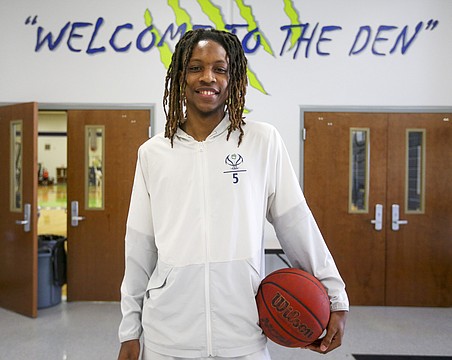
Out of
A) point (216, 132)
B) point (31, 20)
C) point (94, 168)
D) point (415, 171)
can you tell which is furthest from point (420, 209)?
point (31, 20)

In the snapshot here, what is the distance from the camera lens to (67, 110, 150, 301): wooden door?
4418 millimetres

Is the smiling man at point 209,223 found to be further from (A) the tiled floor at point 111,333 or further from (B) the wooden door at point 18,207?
(B) the wooden door at point 18,207

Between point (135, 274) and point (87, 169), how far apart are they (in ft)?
10.8

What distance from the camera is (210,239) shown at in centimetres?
125

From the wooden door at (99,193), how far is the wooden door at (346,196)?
1.81 metres

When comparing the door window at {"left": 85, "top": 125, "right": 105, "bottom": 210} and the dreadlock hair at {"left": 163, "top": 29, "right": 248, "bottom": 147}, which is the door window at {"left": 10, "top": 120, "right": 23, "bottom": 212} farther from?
the dreadlock hair at {"left": 163, "top": 29, "right": 248, "bottom": 147}

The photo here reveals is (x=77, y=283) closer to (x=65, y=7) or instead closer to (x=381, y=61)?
(x=65, y=7)

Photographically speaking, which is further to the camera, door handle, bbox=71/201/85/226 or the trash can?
door handle, bbox=71/201/85/226

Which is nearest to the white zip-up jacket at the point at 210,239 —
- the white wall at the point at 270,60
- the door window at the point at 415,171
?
the white wall at the point at 270,60

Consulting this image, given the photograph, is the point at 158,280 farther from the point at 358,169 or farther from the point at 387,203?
the point at 387,203

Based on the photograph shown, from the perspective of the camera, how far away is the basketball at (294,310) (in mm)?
1259

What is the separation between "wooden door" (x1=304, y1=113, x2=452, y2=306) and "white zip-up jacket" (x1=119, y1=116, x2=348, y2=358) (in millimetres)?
3169

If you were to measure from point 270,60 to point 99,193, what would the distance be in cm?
225

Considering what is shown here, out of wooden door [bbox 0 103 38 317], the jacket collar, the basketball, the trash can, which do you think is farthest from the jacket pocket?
the trash can
